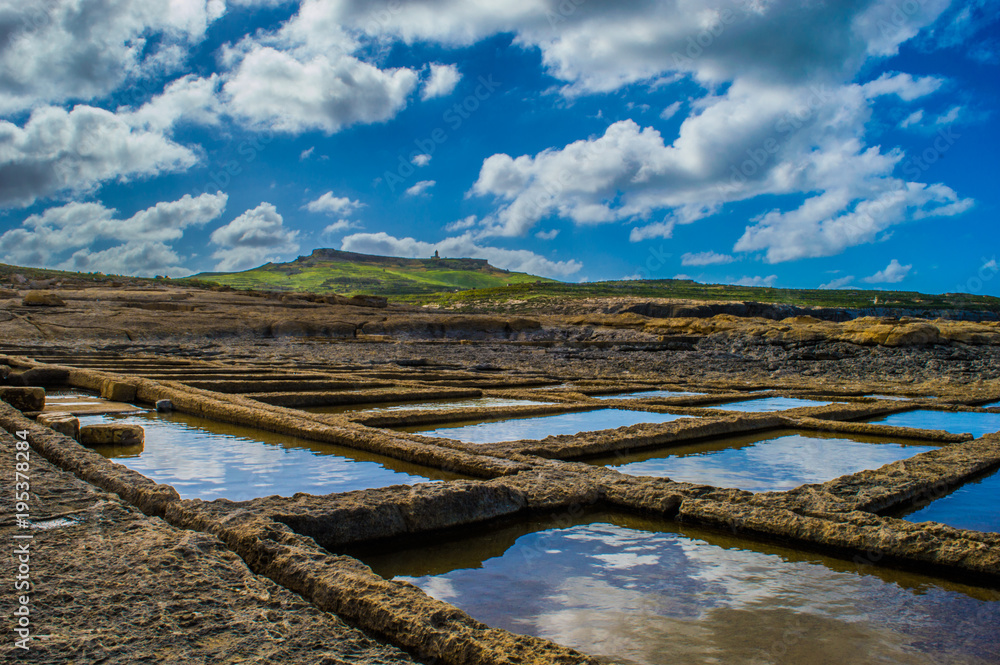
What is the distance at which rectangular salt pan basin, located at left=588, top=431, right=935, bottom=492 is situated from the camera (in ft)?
17.0

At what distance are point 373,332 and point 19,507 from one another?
30.3m

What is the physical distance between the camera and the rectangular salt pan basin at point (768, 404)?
34.0ft

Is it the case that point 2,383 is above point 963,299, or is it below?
below

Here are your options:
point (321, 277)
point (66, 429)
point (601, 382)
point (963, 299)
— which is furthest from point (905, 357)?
point (321, 277)

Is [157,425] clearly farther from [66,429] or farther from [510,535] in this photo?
[510,535]

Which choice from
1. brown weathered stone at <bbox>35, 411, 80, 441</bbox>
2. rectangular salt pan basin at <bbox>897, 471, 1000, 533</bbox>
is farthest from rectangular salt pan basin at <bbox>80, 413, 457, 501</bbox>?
rectangular salt pan basin at <bbox>897, 471, 1000, 533</bbox>

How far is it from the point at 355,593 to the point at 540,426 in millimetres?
5785

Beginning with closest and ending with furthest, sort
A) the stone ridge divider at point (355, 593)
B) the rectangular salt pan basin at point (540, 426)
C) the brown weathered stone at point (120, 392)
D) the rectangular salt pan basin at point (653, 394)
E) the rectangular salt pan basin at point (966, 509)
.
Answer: the stone ridge divider at point (355, 593) < the rectangular salt pan basin at point (966, 509) < the rectangular salt pan basin at point (540, 426) < the brown weathered stone at point (120, 392) < the rectangular salt pan basin at point (653, 394)

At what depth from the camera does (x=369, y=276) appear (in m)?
119

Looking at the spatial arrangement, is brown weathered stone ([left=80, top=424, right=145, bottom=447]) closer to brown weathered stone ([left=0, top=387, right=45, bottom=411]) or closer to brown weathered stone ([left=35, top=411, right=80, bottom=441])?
brown weathered stone ([left=35, top=411, right=80, bottom=441])

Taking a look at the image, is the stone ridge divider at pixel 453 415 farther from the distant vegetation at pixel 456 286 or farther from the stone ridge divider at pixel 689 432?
the distant vegetation at pixel 456 286

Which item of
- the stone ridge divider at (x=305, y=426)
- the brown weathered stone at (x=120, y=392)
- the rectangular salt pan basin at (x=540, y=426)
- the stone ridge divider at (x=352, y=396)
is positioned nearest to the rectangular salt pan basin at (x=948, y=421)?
the rectangular salt pan basin at (x=540, y=426)

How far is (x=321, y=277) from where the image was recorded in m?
115

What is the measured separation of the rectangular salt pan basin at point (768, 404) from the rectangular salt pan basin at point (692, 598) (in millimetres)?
7172
